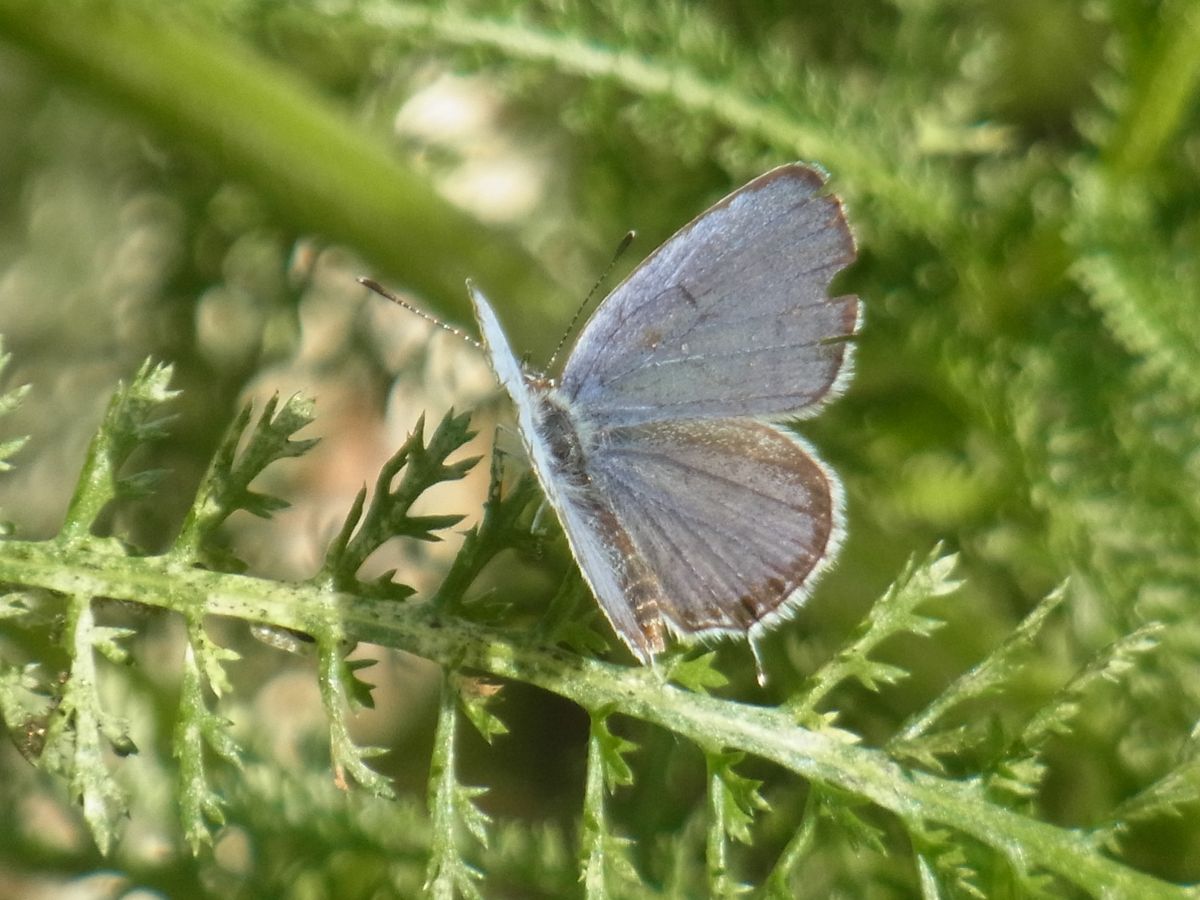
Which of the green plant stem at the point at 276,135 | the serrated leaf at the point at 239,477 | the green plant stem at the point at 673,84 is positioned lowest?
the serrated leaf at the point at 239,477

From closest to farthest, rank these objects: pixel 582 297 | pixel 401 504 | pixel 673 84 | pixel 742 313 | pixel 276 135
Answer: pixel 401 504 < pixel 742 313 < pixel 673 84 < pixel 276 135 < pixel 582 297

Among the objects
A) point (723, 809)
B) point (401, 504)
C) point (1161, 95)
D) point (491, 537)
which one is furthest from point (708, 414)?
point (1161, 95)

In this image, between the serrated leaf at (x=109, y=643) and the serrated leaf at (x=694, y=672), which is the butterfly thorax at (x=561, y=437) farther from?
the serrated leaf at (x=109, y=643)

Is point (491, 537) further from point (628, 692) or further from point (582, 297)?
point (582, 297)

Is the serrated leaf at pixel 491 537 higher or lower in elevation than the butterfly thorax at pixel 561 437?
lower

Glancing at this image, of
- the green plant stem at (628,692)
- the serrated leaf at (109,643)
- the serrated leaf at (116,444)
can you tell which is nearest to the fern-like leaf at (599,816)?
the green plant stem at (628,692)

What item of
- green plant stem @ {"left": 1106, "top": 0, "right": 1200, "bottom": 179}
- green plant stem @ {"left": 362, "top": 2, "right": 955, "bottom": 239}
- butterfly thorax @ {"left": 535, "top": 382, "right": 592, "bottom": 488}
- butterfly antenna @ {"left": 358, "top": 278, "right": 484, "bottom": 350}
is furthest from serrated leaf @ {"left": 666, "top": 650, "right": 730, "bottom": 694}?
green plant stem @ {"left": 1106, "top": 0, "right": 1200, "bottom": 179}

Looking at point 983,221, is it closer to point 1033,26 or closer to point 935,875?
point 1033,26

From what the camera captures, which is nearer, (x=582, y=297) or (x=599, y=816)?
(x=599, y=816)
